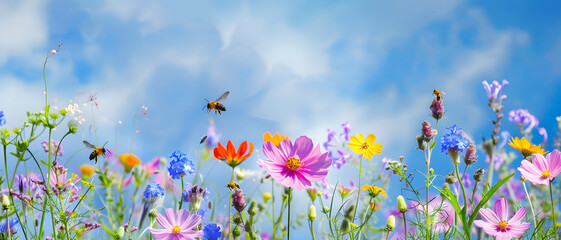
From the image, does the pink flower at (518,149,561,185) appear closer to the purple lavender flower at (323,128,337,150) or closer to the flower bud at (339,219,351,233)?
the flower bud at (339,219,351,233)

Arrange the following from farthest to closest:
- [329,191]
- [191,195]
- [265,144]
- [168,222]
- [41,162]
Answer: [329,191]
[41,162]
[191,195]
[168,222]
[265,144]

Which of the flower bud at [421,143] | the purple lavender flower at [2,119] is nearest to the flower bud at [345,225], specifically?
the flower bud at [421,143]

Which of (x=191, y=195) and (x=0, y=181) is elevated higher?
(x=0, y=181)

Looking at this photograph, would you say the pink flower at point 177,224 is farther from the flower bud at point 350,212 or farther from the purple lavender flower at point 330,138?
the purple lavender flower at point 330,138

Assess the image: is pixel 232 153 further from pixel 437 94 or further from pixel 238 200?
pixel 437 94

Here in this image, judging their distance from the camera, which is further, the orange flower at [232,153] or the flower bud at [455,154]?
the flower bud at [455,154]

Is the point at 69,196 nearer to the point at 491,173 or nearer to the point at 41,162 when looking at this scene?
the point at 41,162

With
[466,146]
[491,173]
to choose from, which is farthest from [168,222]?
[491,173]

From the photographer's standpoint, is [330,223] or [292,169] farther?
[330,223]
